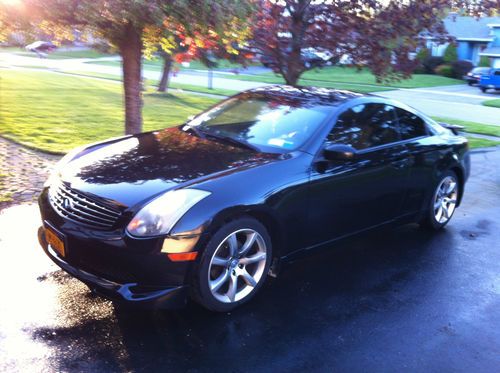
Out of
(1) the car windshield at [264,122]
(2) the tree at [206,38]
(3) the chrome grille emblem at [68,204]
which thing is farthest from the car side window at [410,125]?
(3) the chrome grille emblem at [68,204]

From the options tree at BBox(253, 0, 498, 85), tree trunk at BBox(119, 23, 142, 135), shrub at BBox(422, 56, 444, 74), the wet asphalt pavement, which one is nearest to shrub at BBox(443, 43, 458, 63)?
shrub at BBox(422, 56, 444, 74)

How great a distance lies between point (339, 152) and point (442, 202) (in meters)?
2.22

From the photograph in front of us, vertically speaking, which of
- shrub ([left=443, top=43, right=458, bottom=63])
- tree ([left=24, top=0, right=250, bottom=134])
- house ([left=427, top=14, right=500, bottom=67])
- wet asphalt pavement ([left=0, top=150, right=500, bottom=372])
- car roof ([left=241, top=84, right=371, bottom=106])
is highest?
house ([left=427, top=14, right=500, bottom=67])

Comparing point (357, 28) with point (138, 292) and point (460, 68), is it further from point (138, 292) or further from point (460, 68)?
point (460, 68)

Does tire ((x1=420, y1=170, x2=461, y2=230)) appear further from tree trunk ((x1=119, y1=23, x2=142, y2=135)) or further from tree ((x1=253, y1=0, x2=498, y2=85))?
tree trunk ((x1=119, y1=23, x2=142, y2=135))

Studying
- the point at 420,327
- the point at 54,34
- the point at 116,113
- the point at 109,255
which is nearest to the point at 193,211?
the point at 109,255

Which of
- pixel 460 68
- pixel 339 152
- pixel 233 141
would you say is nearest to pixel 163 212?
pixel 233 141

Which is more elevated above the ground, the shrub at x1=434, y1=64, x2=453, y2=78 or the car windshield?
the shrub at x1=434, y1=64, x2=453, y2=78

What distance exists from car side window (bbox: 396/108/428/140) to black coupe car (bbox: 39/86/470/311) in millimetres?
18

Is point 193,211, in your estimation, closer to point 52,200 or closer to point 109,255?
point 109,255

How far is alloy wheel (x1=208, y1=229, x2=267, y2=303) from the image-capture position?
3482 millimetres

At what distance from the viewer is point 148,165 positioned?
384 centimetres

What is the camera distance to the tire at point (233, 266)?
3.34m

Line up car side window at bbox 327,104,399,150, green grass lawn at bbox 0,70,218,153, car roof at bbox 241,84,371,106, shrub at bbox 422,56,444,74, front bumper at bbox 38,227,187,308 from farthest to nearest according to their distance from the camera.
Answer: shrub at bbox 422,56,444,74 < green grass lawn at bbox 0,70,218,153 < car roof at bbox 241,84,371,106 < car side window at bbox 327,104,399,150 < front bumper at bbox 38,227,187,308
